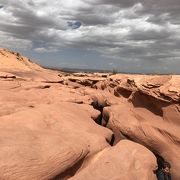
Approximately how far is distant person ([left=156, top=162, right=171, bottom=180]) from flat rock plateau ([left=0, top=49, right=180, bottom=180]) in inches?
7.7

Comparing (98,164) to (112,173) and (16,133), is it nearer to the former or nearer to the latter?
(112,173)

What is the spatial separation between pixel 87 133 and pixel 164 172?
325 cm

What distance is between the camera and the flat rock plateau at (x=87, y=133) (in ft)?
21.2

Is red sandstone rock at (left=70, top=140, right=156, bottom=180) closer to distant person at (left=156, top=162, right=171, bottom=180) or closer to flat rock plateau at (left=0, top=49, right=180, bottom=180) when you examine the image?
flat rock plateau at (left=0, top=49, right=180, bottom=180)

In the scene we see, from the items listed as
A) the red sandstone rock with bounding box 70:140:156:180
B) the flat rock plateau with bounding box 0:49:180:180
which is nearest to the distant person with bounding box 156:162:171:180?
the flat rock plateau with bounding box 0:49:180:180

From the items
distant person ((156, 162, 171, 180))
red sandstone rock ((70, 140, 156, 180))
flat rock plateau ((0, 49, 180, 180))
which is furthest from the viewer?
distant person ((156, 162, 171, 180))

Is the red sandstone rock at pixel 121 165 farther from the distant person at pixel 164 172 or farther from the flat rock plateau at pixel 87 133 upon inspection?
the distant person at pixel 164 172

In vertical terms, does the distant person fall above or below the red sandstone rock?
below

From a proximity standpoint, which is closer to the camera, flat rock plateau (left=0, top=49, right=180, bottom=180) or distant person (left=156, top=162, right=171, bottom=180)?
flat rock plateau (left=0, top=49, right=180, bottom=180)

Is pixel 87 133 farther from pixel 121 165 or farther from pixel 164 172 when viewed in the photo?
pixel 164 172

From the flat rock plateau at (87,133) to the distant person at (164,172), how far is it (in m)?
0.20

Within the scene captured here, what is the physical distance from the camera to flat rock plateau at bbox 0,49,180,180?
21.2 ft

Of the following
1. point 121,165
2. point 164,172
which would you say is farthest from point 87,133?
point 164,172

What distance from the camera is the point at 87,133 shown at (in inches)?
353
